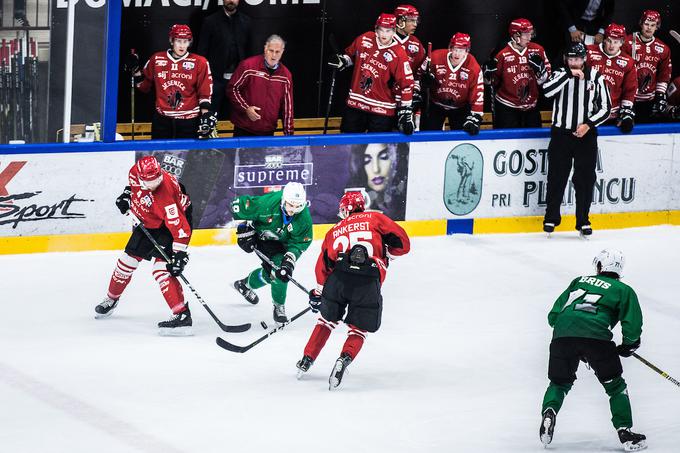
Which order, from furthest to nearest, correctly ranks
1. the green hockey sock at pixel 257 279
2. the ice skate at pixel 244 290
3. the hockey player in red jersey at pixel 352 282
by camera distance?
the ice skate at pixel 244 290
the green hockey sock at pixel 257 279
the hockey player in red jersey at pixel 352 282

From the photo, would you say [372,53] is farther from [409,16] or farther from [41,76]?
[41,76]

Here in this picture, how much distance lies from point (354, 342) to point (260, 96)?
12.7 ft

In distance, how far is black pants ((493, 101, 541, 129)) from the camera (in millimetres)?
12883

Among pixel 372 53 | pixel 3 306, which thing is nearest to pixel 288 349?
pixel 3 306

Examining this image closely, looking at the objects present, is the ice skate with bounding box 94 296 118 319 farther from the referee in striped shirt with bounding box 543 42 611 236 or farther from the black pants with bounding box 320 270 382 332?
the referee in striped shirt with bounding box 543 42 611 236

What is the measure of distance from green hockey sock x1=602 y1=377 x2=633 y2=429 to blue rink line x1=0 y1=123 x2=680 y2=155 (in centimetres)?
471

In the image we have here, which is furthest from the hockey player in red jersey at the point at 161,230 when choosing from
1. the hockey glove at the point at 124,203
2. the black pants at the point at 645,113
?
the black pants at the point at 645,113

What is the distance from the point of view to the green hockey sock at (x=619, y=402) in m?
7.60

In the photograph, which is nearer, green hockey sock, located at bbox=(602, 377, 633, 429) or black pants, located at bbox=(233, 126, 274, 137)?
green hockey sock, located at bbox=(602, 377, 633, 429)

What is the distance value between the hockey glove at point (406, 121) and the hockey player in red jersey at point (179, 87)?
155 centimetres

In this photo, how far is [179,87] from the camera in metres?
11.7

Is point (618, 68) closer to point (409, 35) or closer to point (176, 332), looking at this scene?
point (409, 35)

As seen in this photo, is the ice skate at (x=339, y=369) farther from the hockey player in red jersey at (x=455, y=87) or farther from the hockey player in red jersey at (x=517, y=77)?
the hockey player in red jersey at (x=517, y=77)

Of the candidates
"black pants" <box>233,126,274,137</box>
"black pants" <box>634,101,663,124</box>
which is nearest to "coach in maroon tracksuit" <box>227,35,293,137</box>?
"black pants" <box>233,126,274,137</box>
